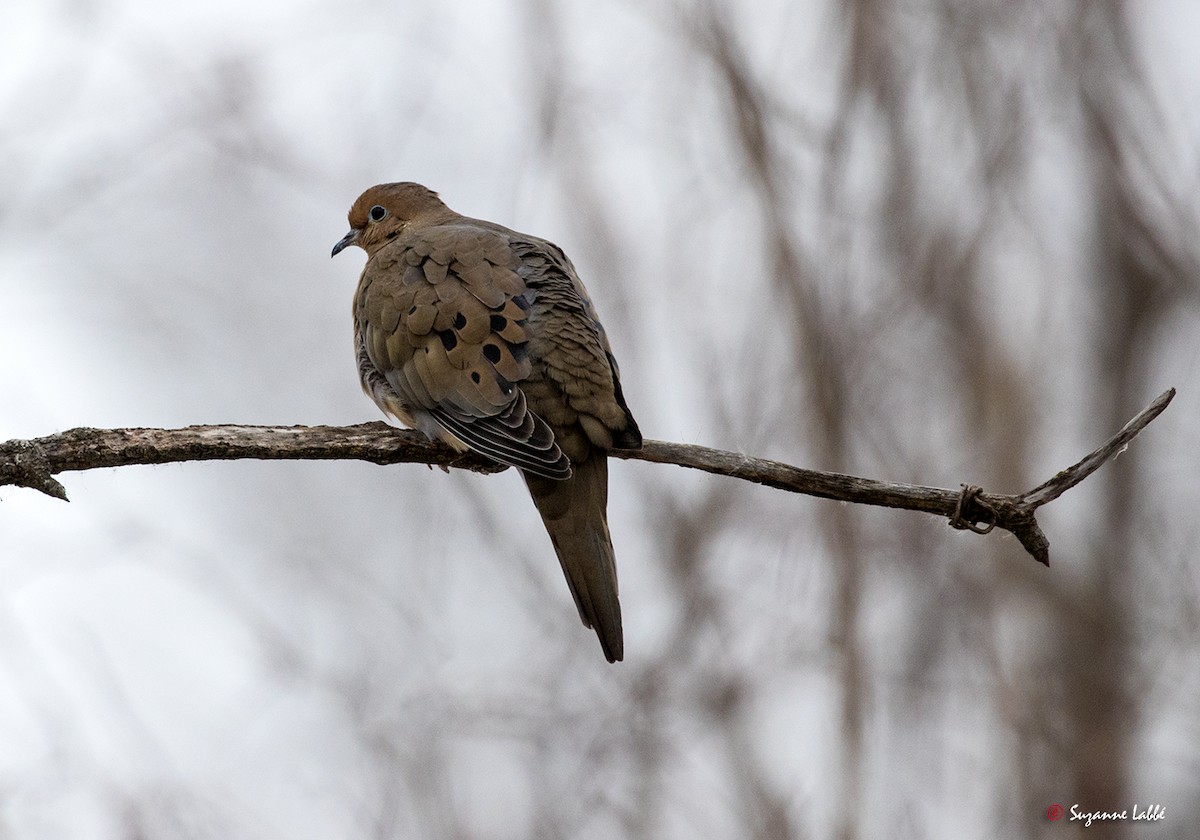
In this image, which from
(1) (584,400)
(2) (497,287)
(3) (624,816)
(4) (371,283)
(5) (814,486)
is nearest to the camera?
(5) (814,486)

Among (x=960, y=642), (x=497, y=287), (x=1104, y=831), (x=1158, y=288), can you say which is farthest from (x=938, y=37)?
(x=1104, y=831)

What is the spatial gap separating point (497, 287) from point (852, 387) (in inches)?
105

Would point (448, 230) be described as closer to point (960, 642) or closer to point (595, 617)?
point (595, 617)

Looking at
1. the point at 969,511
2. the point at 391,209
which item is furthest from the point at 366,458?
the point at 391,209

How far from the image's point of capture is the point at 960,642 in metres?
6.80

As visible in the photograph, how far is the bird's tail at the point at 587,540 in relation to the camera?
3342 mm

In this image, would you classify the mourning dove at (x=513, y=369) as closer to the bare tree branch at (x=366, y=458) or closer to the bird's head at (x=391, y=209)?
the bare tree branch at (x=366, y=458)

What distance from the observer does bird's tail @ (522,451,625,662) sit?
3342 millimetres

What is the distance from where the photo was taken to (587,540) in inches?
135

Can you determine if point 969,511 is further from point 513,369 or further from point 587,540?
point 513,369

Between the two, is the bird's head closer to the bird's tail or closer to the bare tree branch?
the bird's tail

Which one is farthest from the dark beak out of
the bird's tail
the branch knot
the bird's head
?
the branch knot

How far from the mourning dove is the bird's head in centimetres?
53

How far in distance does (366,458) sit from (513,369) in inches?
28.2
